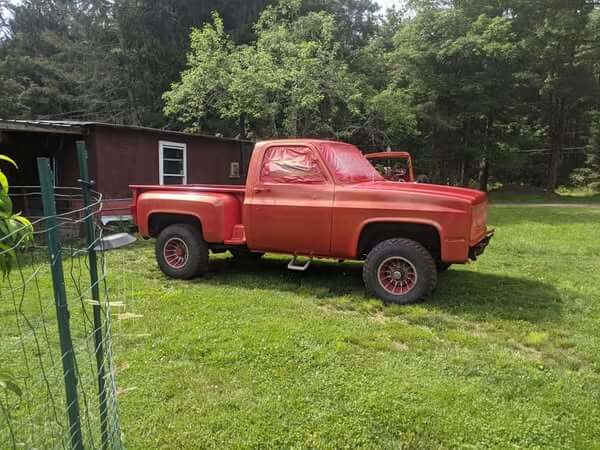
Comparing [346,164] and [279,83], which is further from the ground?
[279,83]

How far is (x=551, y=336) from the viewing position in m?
4.21

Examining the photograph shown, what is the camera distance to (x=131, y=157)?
1162 cm

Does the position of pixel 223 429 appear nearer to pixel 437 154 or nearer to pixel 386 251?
pixel 386 251

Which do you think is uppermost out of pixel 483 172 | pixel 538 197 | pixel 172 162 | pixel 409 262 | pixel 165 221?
pixel 172 162

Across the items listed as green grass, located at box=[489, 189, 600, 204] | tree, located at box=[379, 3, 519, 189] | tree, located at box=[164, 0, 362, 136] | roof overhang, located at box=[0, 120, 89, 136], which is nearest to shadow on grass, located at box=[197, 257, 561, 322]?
roof overhang, located at box=[0, 120, 89, 136]

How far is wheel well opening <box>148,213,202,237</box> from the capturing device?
6242mm

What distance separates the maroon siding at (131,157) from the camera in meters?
10.8

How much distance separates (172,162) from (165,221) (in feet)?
23.1

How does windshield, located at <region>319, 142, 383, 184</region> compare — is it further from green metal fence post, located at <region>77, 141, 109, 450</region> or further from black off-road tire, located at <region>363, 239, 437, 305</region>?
green metal fence post, located at <region>77, 141, 109, 450</region>

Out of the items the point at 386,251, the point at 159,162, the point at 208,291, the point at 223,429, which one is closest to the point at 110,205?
the point at 159,162

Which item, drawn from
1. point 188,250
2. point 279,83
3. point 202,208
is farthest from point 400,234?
point 279,83

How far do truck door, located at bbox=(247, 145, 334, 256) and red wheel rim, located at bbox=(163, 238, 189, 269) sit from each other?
1057 mm

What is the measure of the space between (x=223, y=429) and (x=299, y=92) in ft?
44.1

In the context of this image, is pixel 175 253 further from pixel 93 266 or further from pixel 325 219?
pixel 93 266
